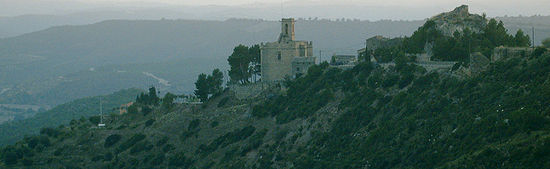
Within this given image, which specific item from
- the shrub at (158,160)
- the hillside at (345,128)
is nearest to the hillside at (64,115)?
the hillside at (345,128)

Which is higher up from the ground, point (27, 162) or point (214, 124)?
point (214, 124)

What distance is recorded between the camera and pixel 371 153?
51812 mm

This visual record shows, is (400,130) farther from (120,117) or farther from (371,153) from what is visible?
(120,117)

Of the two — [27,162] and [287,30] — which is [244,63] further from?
[27,162]

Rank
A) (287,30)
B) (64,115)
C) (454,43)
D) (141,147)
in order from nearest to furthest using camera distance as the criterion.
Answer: (454,43), (141,147), (287,30), (64,115)

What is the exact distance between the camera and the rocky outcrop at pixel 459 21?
66.1m

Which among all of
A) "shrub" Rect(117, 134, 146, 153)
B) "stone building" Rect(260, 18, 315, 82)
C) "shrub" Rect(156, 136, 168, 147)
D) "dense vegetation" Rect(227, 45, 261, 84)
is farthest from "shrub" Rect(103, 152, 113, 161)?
"stone building" Rect(260, 18, 315, 82)

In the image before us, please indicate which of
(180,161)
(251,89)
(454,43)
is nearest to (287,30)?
(251,89)

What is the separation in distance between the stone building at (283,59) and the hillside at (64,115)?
69.8 m

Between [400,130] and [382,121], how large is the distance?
3781mm

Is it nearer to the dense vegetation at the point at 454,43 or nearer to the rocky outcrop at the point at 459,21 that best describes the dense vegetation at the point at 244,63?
the dense vegetation at the point at 454,43

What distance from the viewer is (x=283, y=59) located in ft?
245

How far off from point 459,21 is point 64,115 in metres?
108

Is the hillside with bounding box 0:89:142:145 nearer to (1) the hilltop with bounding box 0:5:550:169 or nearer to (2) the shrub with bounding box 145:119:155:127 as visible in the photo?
(1) the hilltop with bounding box 0:5:550:169
